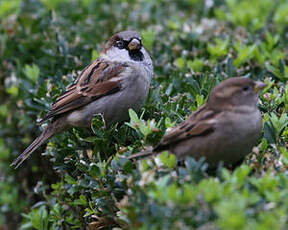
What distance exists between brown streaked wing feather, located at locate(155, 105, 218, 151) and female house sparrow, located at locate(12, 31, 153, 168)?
3.65 ft

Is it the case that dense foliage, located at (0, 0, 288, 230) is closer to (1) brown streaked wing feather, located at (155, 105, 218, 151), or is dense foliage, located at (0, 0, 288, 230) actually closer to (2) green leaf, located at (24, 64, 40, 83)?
(2) green leaf, located at (24, 64, 40, 83)

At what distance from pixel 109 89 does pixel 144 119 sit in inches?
15.0

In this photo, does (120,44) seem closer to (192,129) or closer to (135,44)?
(135,44)

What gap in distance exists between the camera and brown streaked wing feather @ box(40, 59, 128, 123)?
3.96 m

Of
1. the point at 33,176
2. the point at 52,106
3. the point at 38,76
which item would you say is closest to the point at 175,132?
the point at 52,106

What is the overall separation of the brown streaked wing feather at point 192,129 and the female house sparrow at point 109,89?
1113mm

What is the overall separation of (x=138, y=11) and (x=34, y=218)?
120 inches

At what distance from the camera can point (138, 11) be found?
598cm

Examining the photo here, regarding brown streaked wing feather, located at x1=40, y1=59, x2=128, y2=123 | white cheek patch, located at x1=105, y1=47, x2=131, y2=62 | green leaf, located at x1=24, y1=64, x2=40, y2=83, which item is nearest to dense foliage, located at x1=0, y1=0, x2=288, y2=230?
green leaf, located at x1=24, y1=64, x2=40, y2=83

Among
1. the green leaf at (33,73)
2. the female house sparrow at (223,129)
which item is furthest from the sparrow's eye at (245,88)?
the green leaf at (33,73)

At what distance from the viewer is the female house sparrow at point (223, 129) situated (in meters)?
2.60

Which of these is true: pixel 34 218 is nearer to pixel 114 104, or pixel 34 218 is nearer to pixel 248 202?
pixel 114 104

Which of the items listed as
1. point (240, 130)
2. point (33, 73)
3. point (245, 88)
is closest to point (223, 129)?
point (240, 130)

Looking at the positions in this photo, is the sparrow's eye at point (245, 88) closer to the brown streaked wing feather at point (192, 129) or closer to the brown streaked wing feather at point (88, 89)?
the brown streaked wing feather at point (192, 129)
